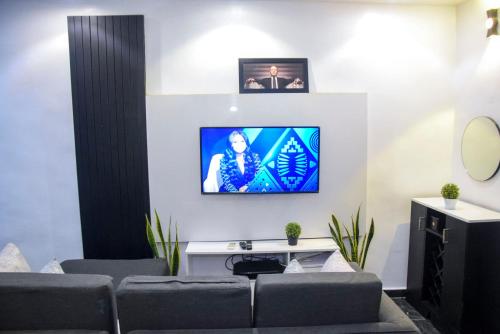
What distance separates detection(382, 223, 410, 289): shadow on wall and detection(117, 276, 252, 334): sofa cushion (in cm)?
238

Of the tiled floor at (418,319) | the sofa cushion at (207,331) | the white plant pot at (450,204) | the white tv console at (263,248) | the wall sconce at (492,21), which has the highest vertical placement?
the wall sconce at (492,21)

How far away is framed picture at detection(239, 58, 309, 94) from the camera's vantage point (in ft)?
10.6

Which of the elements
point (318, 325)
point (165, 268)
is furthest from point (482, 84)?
point (165, 268)

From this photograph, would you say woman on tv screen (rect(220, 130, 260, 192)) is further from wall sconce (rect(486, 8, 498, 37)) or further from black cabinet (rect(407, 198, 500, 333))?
wall sconce (rect(486, 8, 498, 37))

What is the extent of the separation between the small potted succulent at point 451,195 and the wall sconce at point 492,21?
4.35ft

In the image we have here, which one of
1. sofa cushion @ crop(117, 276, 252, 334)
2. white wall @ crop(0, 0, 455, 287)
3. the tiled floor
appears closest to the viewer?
sofa cushion @ crop(117, 276, 252, 334)

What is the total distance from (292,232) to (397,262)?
1280 mm

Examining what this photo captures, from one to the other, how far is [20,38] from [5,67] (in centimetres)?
31

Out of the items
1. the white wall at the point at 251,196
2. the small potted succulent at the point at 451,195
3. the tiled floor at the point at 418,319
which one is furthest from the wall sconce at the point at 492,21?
the tiled floor at the point at 418,319

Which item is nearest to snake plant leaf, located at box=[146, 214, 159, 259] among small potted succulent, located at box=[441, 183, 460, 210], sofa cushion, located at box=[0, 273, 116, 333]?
sofa cushion, located at box=[0, 273, 116, 333]

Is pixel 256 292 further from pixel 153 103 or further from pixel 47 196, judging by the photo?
pixel 47 196

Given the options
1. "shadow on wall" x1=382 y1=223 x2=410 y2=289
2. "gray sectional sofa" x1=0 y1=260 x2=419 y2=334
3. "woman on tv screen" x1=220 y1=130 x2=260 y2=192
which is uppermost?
"woman on tv screen" x1=220 y1=130 x2=260 y2=192

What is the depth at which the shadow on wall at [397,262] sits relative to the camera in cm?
348

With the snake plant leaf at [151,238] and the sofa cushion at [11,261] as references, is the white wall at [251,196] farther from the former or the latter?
the sofa cushion at [11,261]
